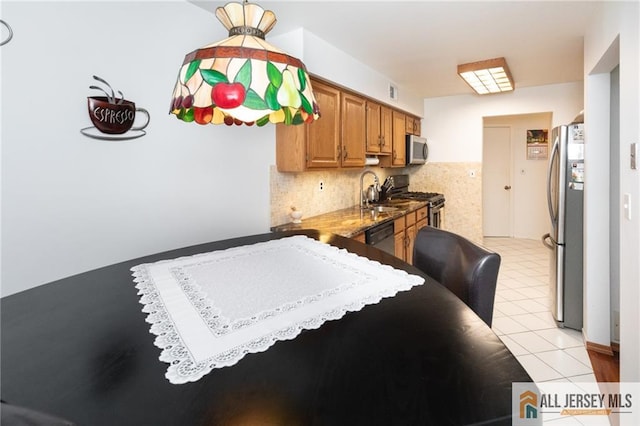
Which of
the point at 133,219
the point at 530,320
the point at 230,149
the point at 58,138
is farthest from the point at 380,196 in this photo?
the point at 58,138

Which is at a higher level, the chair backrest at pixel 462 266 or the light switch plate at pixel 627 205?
the light switch plate at pixel 627 205

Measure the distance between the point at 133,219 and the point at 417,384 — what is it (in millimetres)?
1737

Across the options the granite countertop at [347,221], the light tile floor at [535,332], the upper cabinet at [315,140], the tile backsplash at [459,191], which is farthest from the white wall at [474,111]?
the upper cabinet at [315,140]

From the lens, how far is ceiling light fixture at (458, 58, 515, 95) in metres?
3.41

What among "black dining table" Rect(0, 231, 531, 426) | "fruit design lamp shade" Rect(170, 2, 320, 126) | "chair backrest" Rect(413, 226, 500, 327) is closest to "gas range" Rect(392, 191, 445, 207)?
"chair backrest" Rect(413, 226, 500, 327)

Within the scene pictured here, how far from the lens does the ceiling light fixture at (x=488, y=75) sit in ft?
11.2

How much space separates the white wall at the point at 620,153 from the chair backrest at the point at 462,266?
2.59 ft

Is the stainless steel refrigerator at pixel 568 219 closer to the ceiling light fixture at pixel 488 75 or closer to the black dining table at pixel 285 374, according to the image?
the ceiling light fixture at pixel 488 75

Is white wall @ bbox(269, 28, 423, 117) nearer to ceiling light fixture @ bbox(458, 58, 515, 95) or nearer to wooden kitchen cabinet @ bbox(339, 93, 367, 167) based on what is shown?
wooden kitchen cabinet @ bbox(339, 93, 367, 167)

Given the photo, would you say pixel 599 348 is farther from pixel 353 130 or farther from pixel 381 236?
pixel 353 130

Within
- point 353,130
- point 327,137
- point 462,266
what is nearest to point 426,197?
point 353,130

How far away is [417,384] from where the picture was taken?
0.62 m

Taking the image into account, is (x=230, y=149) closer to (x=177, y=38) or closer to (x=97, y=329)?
(x=177, y=38)

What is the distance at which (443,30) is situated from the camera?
2611 mm
